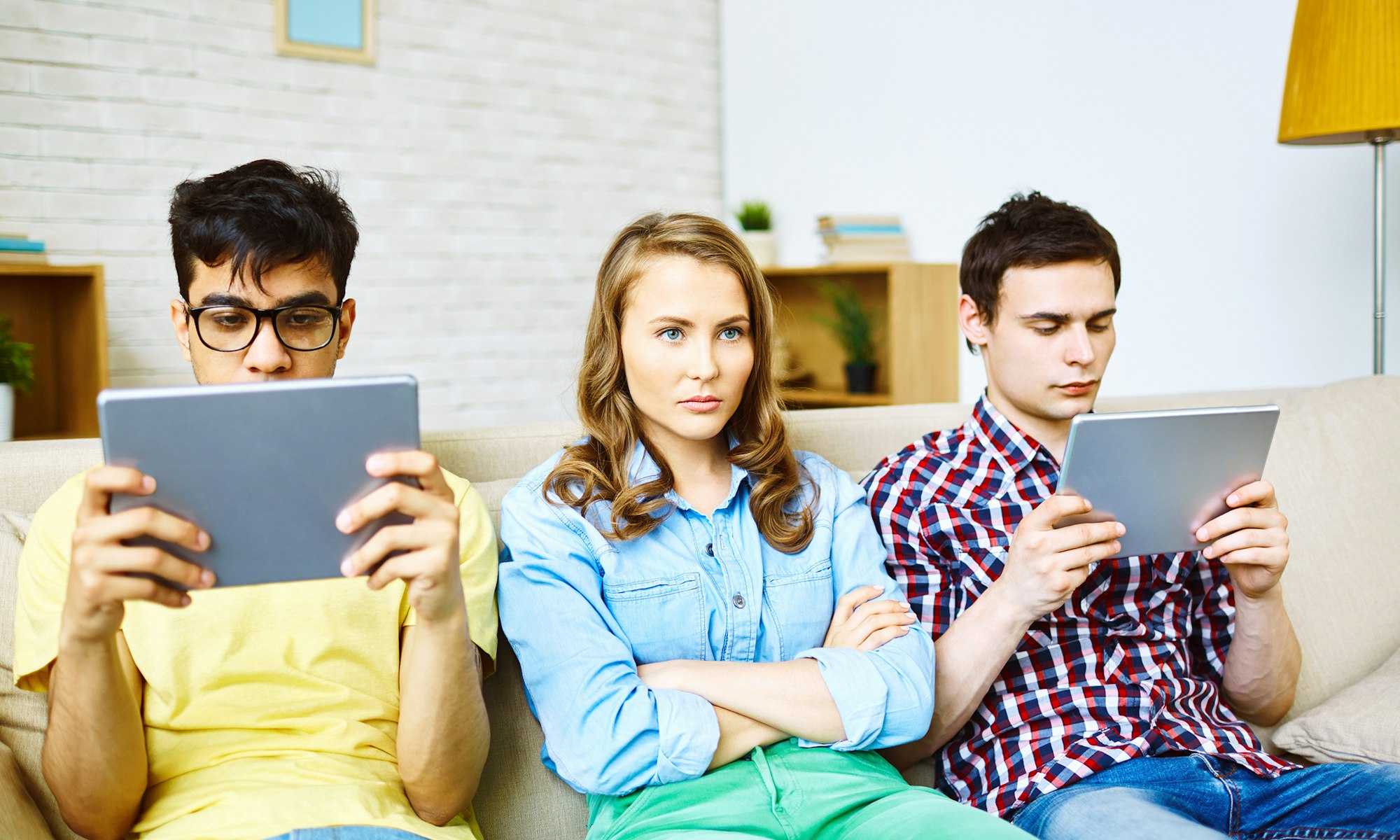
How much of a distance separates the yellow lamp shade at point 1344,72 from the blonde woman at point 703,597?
129cm

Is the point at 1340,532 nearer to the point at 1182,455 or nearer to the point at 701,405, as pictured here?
the point at 1182,455

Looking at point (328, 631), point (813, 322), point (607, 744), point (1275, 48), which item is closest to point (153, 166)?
point (813, 322)

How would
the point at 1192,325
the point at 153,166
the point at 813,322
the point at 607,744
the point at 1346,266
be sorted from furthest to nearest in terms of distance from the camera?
the point at 813,322 → the point at 153,166 → the point at 1192,325 → the point at 1346,266 → the point at 607,744

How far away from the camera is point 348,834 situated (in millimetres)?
1057

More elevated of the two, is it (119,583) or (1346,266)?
(1346,266)

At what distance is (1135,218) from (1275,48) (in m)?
0.53

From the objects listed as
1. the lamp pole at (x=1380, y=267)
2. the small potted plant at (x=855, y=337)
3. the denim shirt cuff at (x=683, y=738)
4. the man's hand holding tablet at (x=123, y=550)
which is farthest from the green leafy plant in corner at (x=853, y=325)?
the man's hand holding tablet at (x=123, y=550)

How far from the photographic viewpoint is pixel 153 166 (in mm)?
3275

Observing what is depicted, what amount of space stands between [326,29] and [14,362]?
1456 millimetres

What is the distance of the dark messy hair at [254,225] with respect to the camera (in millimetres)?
1224

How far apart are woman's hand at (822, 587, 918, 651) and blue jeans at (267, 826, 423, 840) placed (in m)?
Answer: 0.54

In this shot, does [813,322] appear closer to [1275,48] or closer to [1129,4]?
[1129,4]

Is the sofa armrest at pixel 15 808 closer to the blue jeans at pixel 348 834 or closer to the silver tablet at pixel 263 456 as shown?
the blue jeans at pixel 348 834

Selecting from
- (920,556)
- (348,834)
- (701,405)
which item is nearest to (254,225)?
(701,405)
